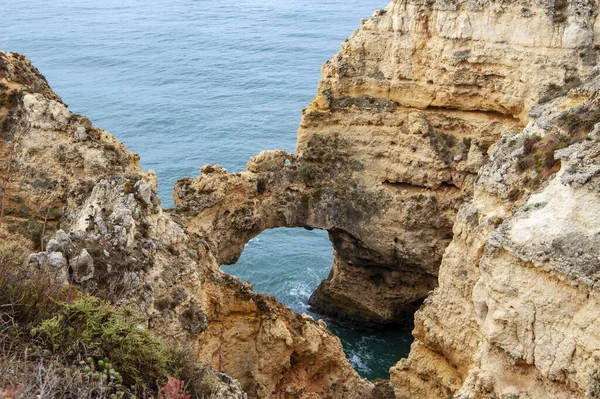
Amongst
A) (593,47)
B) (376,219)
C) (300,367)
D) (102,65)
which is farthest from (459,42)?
(102,65)

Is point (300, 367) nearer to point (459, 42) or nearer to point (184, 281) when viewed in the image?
point (184, 281)

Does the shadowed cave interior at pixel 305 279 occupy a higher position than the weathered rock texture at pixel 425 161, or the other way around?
the weathered rock texture at pixel 425 161

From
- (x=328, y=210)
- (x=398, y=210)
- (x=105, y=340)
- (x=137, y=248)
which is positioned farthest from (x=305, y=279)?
(x=105, y=340)

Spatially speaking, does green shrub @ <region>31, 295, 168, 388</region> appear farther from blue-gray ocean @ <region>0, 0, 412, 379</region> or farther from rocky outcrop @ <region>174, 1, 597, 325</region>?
blue-gray ocean @ <region>0, 0, 412, 379</region>

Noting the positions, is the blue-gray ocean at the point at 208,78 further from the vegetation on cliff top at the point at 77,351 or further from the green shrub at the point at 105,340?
the green shrub at the point at 105,340

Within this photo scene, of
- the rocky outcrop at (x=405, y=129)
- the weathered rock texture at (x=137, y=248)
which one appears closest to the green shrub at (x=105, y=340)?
the weathered rock texture at (x=137, y=248)

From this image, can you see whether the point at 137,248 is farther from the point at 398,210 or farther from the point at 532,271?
the point at 398,210
